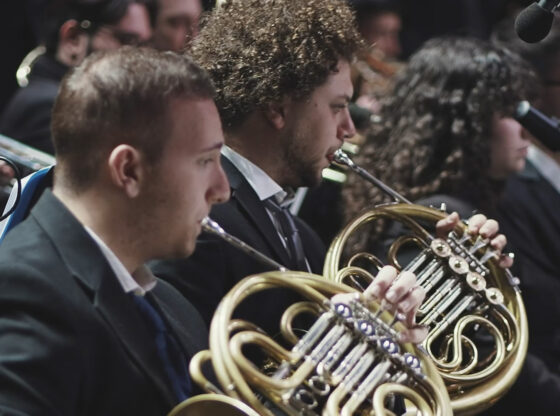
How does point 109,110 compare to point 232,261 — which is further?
point 232,261

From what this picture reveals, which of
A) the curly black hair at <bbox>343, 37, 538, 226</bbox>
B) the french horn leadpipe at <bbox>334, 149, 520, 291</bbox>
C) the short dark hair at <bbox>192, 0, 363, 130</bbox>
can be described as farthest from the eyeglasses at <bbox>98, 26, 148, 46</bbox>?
the french horn leadpipe at <bbox>334, 149, 520, 291</bbox>

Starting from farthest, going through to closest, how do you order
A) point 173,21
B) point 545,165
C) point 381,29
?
point 381,29
point 173,21
point 545,165

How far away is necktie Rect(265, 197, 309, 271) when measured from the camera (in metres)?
2.73

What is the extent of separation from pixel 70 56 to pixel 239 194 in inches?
77.5

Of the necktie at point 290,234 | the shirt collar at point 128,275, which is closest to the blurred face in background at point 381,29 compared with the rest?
the necktie at point 290,234

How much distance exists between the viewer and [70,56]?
14.3 ft

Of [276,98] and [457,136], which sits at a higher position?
[276,98]

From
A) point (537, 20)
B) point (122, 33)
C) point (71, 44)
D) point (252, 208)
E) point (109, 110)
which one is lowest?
point (71, 44)

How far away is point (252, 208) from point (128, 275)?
68 centimetres

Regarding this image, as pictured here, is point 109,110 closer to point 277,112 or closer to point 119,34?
point 277,112

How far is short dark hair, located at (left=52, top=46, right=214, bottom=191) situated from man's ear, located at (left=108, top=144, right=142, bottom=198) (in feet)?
0.05

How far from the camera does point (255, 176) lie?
8.77 feet

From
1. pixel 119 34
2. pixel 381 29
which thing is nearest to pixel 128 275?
pixel 119 34

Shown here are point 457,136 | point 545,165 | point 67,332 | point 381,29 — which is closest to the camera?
point 67,332
